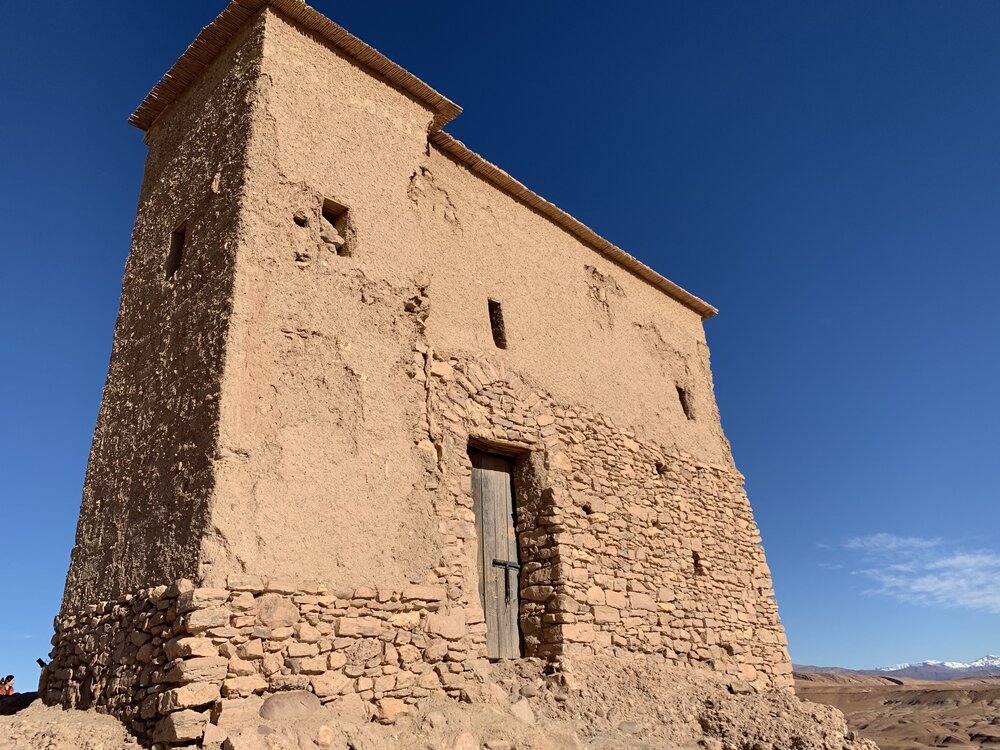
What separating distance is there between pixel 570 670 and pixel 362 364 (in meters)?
3.54

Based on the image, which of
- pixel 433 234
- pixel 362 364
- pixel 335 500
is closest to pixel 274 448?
pixel 335 500

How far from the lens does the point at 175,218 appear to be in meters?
6.91

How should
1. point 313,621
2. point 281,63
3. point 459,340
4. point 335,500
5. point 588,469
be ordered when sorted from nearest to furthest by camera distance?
point 313,621 → point 335,500 → point 281,63 → point 459,340 → point 588,469

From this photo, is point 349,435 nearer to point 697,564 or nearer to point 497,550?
point 497,550

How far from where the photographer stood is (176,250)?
6.80 m

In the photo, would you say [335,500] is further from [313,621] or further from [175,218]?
[175,218]

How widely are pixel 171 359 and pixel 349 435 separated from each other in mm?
1607

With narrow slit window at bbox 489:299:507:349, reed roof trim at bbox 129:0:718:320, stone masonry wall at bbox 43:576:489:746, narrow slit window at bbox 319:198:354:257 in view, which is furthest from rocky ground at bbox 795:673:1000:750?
narrow slit window at bbox 319:198:354:257

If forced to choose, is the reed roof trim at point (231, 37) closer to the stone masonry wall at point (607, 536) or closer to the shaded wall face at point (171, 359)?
the shaded wall face at point (171, 359)

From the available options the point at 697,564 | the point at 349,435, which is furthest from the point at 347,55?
the point at 697,564

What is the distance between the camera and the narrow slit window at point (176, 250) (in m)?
6.70

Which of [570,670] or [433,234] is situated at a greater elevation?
[433,234]

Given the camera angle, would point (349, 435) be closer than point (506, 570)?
Yes

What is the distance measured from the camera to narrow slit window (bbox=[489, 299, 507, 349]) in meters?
8.36
